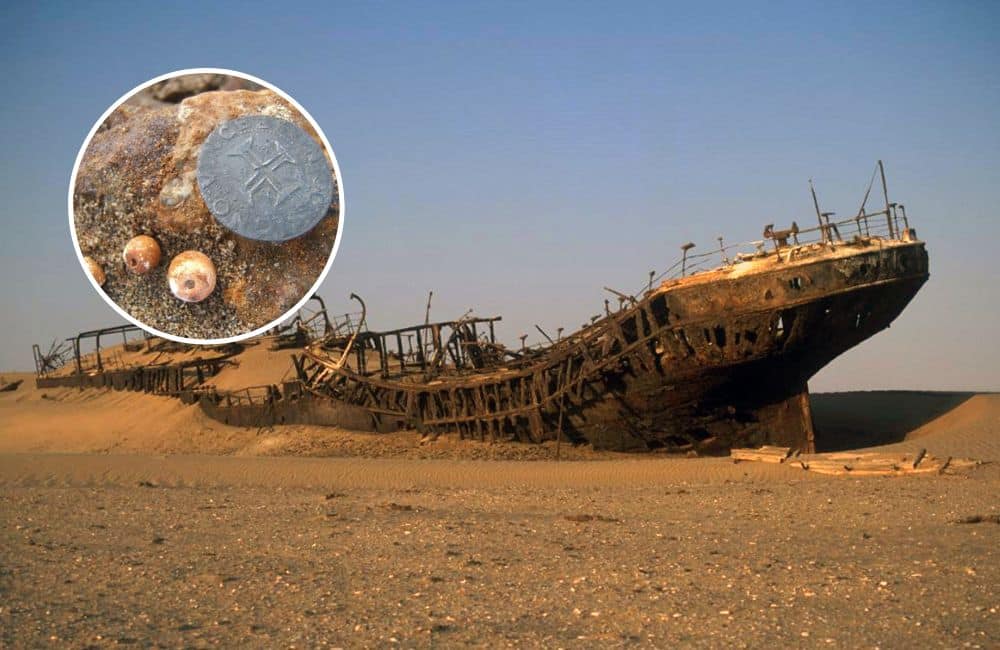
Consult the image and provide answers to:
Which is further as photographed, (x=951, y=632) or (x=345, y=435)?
(x=345, y=435)

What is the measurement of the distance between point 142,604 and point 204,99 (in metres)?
10.9

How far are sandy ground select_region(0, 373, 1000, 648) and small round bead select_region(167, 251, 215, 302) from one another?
12.2ft

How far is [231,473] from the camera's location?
69.2 feet

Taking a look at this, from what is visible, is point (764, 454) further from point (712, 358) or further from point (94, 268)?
point (94, 268)

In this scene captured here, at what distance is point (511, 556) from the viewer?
10.6m

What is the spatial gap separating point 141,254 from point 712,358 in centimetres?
1152

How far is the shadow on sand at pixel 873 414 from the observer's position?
2312 cm

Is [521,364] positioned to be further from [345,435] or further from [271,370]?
[271,370]

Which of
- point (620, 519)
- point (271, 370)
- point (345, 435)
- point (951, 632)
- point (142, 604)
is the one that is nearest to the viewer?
point (951, 632)

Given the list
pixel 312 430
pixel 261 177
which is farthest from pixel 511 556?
pixel 312 430

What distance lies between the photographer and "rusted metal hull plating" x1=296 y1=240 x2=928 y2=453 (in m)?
19.0

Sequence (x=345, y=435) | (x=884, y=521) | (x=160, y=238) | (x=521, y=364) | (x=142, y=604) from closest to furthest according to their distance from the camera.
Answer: (x=142, y=604) → (x=884, y=521) → (x=160, y=238) → (x=521, y=364) → (x=345, y=435)

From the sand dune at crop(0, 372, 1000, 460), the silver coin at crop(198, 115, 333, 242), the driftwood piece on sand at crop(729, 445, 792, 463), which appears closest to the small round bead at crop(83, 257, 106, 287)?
the silver coin at crop(198, 115, 333, 242)

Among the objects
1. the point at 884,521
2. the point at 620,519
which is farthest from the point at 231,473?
the point at 884,521
